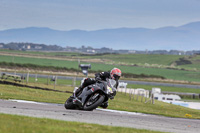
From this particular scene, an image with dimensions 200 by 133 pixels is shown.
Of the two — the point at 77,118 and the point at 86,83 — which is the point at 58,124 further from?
the point at 86,83

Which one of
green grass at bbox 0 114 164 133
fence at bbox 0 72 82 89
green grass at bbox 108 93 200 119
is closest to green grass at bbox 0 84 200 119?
green grass at bbox 108 93 200 119

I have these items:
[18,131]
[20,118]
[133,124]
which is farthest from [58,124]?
[133,124]

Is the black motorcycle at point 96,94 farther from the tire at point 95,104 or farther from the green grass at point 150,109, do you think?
the green grass at point 150,109

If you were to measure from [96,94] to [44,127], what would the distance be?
5076 mm

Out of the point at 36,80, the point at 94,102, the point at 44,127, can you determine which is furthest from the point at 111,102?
the point at 36,80

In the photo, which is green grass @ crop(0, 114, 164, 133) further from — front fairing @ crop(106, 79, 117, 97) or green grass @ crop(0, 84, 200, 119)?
green grass @ crop(0, 84, 200, 119)

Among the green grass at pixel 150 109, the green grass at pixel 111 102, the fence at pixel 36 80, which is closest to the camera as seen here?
the green grass at pixel 150 109

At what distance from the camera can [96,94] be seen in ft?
48.4

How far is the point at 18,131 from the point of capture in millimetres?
8914

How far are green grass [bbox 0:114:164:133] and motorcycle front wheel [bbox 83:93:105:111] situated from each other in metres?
3.27

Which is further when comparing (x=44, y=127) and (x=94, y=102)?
(x=94, y=102)

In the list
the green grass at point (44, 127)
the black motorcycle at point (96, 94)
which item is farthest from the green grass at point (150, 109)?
the green grass at point (44, 127)

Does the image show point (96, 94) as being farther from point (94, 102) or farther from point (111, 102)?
point (111, 102)

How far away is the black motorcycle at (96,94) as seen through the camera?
14.7 m
